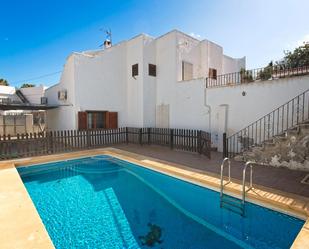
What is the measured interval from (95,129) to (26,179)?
216 inches

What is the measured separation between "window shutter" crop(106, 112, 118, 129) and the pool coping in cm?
533

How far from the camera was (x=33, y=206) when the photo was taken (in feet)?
13.0

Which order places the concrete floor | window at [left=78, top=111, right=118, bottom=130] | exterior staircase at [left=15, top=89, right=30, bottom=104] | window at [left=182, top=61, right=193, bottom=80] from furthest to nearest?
exterior staircase at [left=15, top=89, right=30, bottom=104], window at [left=182, top=61, right=193, bottom=80], window at [left=78, top=111, right=118, bottom=130], the concrete floor

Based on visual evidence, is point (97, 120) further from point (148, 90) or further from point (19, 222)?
point (19, 222)

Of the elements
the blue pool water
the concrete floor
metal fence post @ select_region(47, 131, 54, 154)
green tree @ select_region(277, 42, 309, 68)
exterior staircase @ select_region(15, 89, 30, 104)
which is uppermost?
green tree @ select_region(277, 42, 309, 68)

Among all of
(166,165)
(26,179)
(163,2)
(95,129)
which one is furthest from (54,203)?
(163,2)

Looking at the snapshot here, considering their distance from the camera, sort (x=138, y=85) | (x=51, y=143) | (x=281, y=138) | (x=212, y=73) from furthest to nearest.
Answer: (x=212, y=73) < (x=138, y=85) < (x=51, y=143) < (x=281, y=138)

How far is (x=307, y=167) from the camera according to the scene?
19.6ft

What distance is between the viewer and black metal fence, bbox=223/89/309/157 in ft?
23.2

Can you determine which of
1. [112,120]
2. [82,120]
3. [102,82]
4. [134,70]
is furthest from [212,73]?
[82,120]

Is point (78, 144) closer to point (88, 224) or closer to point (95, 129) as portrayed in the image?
point (95, 129)

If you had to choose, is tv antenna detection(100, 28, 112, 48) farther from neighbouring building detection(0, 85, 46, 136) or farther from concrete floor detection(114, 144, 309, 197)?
concrete floor detection(114, 144, 309, 197)

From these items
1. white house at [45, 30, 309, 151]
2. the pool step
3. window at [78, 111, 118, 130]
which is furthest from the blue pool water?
white house at [45, 30, 309, 151]

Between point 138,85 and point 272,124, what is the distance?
8.11 m
